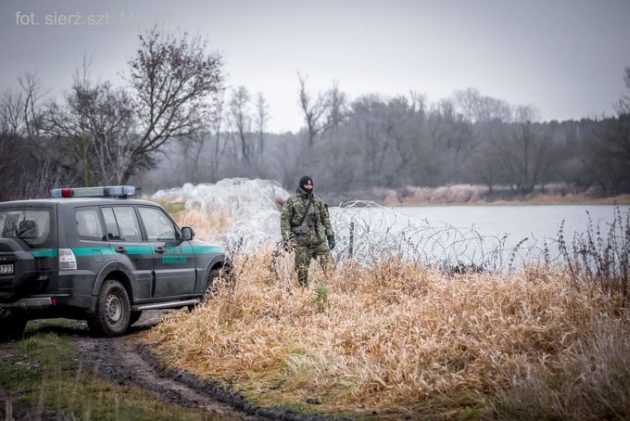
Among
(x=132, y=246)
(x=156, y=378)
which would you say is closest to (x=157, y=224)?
(x=132, y=246)

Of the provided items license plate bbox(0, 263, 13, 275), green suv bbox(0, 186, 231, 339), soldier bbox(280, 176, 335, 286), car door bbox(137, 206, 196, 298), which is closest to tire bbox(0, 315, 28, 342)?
green suv bbox(0, 186, 231, 339)

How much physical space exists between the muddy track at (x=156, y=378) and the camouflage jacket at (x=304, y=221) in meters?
3.46

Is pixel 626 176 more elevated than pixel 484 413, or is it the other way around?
pixel 626 176

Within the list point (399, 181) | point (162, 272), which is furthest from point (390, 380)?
point (399, 181)

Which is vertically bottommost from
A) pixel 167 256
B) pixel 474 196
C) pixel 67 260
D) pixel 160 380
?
pixel 160 380

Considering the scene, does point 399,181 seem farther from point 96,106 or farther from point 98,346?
point 98,346

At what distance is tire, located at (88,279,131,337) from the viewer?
34.1ft

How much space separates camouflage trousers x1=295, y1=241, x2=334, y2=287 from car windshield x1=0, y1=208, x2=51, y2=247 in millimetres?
4405

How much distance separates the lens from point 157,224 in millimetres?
11844

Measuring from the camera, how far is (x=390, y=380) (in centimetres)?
740

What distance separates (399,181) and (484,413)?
5343 cm

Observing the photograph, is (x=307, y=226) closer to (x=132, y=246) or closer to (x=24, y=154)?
(x=132, y=246)

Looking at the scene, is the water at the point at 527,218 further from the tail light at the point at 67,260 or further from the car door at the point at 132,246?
the tail light at the point at 67,260

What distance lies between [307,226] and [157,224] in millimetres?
2806
